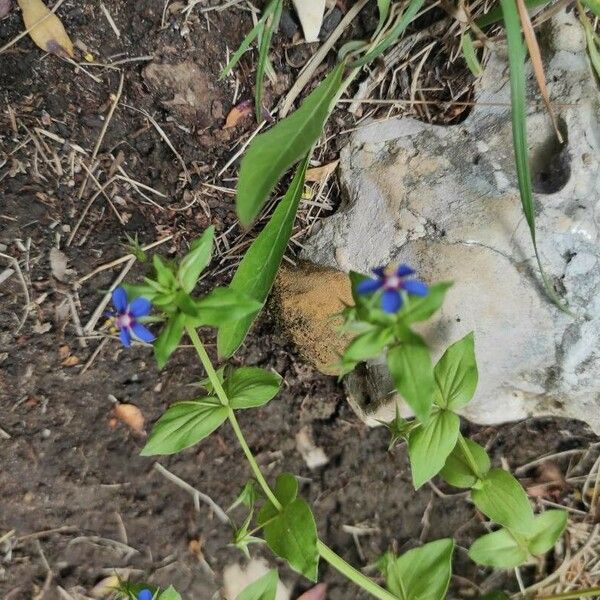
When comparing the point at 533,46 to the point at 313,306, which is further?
the point at 313,306

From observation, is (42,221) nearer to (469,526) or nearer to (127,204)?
(127,204)

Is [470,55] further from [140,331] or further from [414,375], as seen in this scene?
[140,331]

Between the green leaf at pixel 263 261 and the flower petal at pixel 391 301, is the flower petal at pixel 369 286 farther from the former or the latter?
the green leaf at pixel 263 261

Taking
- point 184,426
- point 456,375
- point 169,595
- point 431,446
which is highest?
point 184,426

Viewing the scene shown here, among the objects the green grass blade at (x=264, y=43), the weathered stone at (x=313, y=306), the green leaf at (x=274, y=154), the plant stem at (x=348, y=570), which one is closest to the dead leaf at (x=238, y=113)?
the green grass blade at (x=264, y=43)

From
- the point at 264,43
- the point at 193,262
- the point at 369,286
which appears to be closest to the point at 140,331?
the point at 193,262

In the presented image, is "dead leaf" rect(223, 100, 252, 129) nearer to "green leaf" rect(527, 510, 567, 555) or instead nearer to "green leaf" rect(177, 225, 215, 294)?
"green leaf" rect(177, 225, 215, 294)

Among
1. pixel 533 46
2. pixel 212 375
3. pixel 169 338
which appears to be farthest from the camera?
pixel 533 46
